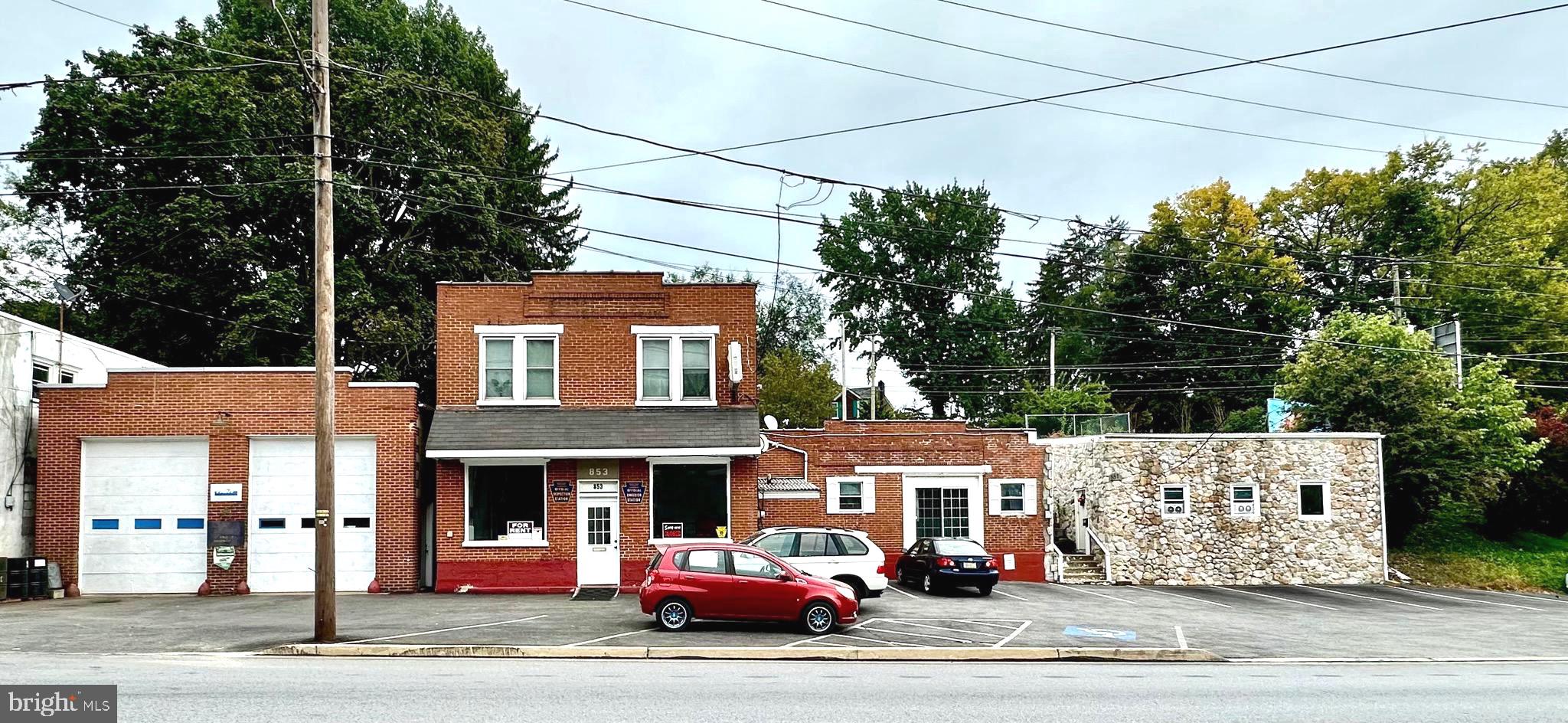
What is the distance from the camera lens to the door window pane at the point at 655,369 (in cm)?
2570

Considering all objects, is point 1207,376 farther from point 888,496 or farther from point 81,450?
point 81,450

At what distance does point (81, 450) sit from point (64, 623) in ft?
23.6

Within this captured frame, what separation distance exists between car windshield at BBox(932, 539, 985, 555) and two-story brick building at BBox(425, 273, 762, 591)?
455 cm

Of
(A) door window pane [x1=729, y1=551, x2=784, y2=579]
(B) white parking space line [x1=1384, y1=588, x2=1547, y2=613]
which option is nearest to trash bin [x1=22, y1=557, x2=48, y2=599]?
(A) door window pane [x1=729, y1=551, x2=784, y2=579]

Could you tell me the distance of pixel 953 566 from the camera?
2472 cm

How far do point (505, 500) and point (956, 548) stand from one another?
1077 centimetres

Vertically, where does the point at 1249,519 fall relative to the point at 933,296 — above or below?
below

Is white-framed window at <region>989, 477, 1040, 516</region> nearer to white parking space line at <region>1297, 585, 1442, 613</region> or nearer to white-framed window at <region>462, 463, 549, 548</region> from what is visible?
white parking space line at <region>1297, 585, 1442, 613</region>

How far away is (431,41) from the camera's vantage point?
43844mm

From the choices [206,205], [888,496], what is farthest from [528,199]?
[888,496]

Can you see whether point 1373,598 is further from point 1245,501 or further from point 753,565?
point 753,565

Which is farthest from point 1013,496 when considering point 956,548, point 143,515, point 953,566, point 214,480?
point 143,515

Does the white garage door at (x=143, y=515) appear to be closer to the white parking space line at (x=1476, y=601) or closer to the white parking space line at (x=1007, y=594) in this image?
the white parking space line at (x=1007, y=594)

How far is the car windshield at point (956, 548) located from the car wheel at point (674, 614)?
361 inches
